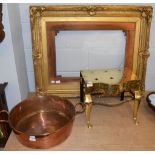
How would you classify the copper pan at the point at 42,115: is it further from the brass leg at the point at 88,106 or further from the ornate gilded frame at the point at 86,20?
the ornate gilded frame at the point at 86,20

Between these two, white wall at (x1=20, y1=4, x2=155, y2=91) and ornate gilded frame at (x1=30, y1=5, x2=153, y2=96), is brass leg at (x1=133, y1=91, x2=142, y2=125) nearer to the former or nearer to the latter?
ornate gilded frame at (x1=30, y1=5, x2=153, y2=96)

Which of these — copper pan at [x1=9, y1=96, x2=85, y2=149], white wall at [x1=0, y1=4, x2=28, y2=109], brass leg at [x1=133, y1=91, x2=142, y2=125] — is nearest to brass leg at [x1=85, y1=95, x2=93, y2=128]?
copper pan at [x1=9, y1=96, x2=85, y2=149]

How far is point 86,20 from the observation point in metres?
1.08

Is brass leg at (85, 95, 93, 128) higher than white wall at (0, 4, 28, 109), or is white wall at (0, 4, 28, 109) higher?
white wall at (0, 4, 28, 109)

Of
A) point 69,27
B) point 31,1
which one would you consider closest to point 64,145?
point 69,27

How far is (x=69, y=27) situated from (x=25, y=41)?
0.23 m

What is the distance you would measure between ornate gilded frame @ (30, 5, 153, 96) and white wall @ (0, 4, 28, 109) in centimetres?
7

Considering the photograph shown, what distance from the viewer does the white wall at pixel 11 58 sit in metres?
1.01

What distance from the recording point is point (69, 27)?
3.60 ft

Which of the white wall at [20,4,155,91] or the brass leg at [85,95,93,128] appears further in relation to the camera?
the white wall at [20,4,155,91]

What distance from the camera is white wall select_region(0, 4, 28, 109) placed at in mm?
1006

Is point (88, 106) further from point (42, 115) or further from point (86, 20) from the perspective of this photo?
point (86, 20)

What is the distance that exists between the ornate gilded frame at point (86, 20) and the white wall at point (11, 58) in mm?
75
